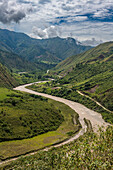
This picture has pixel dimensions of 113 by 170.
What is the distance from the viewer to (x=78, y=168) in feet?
210

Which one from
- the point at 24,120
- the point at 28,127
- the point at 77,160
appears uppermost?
the point at 77,160

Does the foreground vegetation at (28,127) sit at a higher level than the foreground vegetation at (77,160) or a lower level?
lower

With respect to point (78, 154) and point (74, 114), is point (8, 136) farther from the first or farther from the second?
point (74, 114)

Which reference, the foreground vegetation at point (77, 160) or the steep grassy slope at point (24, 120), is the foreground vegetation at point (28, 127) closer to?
the steep grassy slope at point (24, 120)

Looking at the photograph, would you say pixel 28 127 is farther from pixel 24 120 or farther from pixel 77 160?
pixel 77 160

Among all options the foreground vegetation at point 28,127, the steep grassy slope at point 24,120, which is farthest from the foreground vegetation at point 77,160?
the steep grassy slope at point 24,120

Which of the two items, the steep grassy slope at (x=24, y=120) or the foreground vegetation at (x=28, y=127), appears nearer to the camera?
the foreground vegetation at (x=28, y=127)

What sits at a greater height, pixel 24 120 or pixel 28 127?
pixel 24 120

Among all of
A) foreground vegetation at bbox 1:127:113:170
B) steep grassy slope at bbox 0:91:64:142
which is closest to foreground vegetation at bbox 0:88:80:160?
steep grassy slope at bbox 0:91:64:142

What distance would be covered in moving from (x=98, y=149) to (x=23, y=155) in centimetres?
3864

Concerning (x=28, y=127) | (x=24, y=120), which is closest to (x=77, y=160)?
(x=28, y=127)

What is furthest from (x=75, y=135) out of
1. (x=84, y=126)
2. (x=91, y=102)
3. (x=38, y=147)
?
(x=91, y=102)

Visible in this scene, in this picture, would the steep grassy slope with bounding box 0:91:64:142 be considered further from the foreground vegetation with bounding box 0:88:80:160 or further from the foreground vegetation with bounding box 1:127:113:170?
the foreground vegetation with bounding box 1:127:113:170

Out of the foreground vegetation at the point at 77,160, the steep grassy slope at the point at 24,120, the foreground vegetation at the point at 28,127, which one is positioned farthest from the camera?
the steep grassy slope at the point at 24,120
